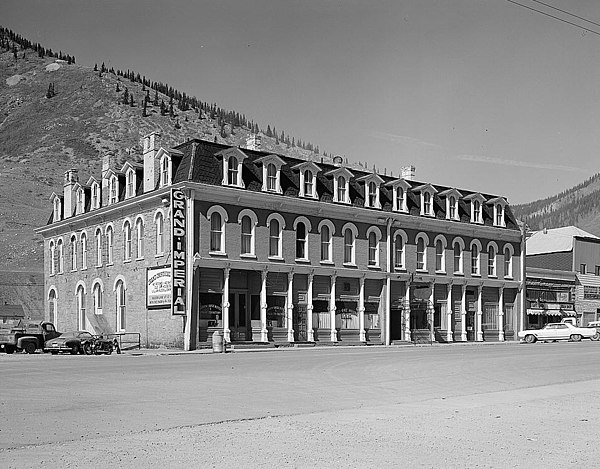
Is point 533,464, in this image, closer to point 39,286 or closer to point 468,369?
point 468,369

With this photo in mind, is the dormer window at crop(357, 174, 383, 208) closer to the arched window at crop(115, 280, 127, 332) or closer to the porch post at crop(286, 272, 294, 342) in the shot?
the porch post at crop(286, 272, 294, 342)

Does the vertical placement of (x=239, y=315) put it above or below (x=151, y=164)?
below

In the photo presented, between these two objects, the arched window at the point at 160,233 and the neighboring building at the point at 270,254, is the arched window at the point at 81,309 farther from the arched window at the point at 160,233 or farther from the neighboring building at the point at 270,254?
the arched window at the point at 160,233

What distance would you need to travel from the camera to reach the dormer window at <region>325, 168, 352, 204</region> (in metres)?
48.8

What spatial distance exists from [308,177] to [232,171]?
5.63 meters

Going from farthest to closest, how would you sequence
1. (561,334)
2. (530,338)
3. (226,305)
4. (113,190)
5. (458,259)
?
(458,259)
(561,334)
(530,338)
(113,190)
(226,305)

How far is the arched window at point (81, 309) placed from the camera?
5062cm

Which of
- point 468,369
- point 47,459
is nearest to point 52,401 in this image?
point 47,459

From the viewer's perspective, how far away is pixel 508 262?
196ft

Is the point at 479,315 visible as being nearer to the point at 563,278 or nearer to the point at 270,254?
the point at 563,278

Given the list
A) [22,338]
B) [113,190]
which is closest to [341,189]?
[113,190]

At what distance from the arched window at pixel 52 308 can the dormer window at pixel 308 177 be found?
19747mm

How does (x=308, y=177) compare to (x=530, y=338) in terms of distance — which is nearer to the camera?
(x=308, y=177)

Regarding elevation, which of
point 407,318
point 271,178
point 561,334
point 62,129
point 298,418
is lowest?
point 561,334
